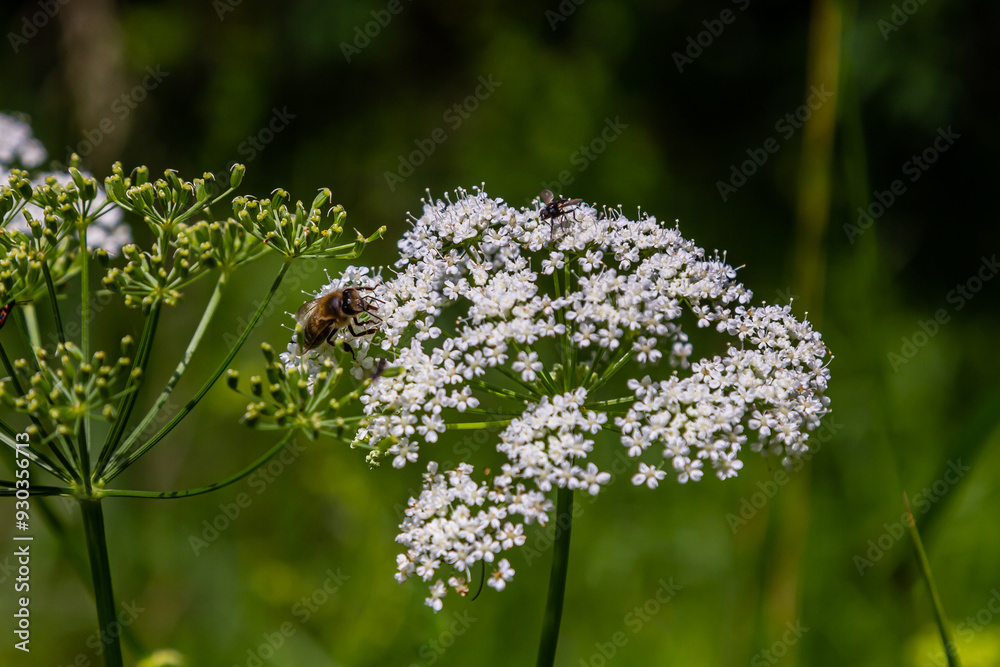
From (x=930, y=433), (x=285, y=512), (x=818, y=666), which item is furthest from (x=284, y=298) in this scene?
(x=930, y=433)

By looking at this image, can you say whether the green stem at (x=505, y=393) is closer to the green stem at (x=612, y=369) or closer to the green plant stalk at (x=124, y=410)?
the green stem at (x=612, y=369)

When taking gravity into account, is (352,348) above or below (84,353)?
above

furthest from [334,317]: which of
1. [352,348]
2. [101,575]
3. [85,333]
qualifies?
[101,575]

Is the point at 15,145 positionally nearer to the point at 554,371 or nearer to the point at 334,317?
the point at 334,317

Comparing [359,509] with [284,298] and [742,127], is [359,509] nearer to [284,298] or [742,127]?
[284,298]

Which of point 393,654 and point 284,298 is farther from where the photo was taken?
point 284,298

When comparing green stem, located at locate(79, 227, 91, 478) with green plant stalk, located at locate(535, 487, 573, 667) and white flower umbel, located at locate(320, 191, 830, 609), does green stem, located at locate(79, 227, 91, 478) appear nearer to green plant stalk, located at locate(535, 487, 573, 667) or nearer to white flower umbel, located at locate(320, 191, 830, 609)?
white flower umbel, located at locate(320, 191, 830, 609)
